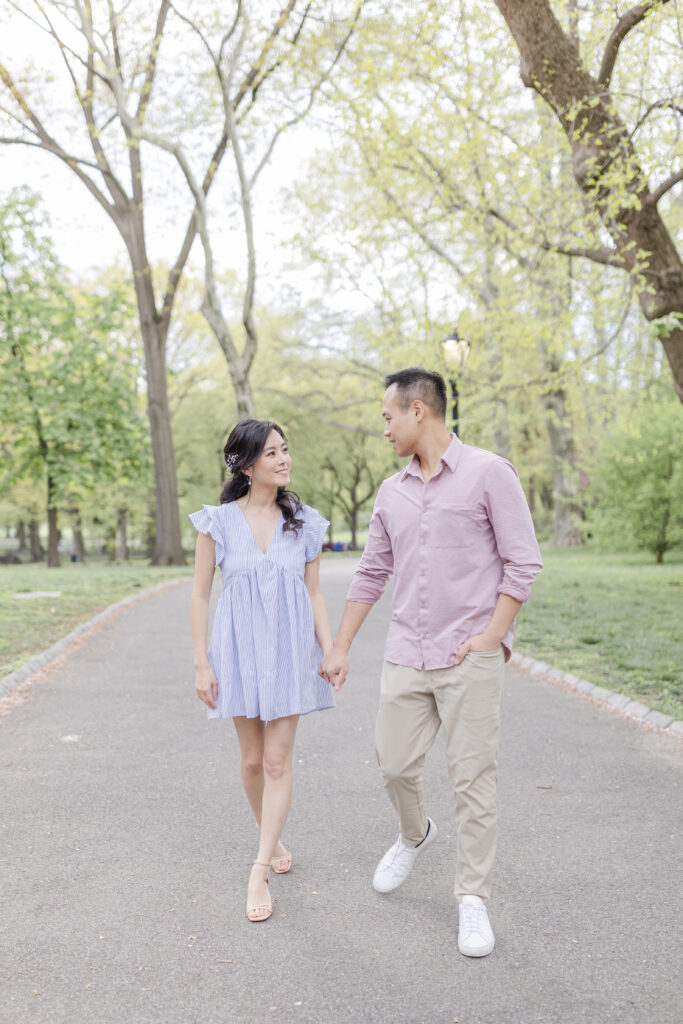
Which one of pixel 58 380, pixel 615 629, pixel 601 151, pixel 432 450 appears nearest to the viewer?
pixel 432 450

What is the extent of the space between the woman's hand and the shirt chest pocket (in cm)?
105

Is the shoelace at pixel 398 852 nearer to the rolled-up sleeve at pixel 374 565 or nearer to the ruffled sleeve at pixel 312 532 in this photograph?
the rolled-up sleeve at pixel 374 565

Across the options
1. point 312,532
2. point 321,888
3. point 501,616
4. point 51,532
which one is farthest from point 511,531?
point 51,532

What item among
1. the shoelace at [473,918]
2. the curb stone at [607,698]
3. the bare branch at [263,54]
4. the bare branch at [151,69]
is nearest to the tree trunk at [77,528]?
the bare branch at [151,69]

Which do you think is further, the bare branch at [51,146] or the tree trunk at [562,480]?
the tree trunk at [562,480]

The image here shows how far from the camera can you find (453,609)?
3.48 metres

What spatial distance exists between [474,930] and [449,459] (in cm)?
167

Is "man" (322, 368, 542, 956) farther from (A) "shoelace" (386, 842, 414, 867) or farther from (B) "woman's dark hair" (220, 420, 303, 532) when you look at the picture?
(B) "woman's dark hair" (220, 420, 303, 532)

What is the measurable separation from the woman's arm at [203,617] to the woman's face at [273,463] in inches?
13.3

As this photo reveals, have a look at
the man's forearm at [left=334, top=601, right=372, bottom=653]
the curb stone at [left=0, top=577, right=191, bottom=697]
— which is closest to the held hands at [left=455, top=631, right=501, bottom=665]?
the man's forearm at [left=334, top=601, right=372, bottom=653]

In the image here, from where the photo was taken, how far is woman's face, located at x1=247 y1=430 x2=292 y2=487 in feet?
12.6

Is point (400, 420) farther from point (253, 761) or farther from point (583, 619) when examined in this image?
point (583, 619)

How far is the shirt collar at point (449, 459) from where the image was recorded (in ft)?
11.6

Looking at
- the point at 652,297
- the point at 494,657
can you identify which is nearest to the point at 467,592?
the point at 494,657
